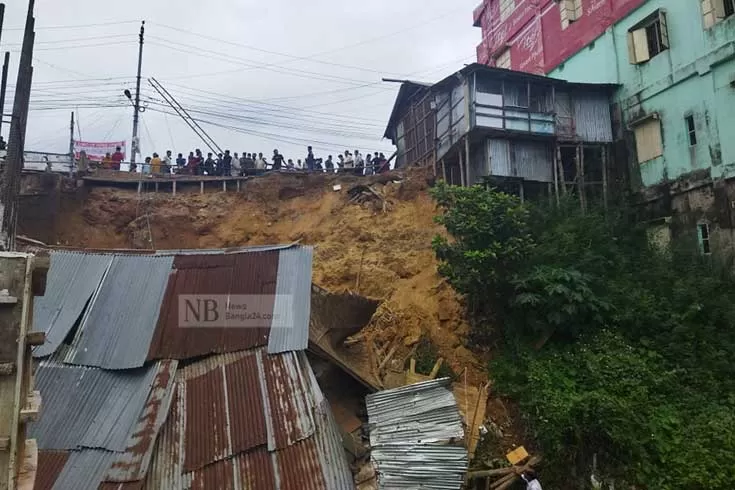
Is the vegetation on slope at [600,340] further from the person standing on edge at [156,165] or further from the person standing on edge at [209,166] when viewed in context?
the person standing on edge at [156,165]

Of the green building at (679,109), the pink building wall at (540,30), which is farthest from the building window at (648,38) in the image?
the pink building wall at (540,30)

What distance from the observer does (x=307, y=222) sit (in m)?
21.2

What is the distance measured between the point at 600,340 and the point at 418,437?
577 cm

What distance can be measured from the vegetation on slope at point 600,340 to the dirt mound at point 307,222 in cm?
375

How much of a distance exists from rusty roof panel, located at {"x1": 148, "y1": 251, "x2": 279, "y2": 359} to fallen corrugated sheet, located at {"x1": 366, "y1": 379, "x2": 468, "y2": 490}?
8.92ft

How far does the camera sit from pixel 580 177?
19703mm

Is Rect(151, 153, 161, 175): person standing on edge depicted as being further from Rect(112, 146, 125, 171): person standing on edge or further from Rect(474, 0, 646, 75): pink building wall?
Rect(474, 0, 646, 75): pink building wall

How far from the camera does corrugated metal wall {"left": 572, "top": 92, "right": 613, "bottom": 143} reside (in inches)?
793

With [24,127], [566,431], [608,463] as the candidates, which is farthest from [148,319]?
[608,463]

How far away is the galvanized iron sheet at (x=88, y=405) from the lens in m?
8.88

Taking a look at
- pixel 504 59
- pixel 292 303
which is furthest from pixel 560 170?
pixel 292 303

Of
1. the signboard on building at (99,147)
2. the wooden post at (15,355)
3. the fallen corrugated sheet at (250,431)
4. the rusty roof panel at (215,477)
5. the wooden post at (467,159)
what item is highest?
the signboard on building at (99,147)

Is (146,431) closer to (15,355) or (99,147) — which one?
(15,355)

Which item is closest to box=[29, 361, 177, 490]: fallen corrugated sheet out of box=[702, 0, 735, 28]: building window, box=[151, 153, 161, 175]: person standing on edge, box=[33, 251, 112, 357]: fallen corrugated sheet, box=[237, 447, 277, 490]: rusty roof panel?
box=[33, 251, 112, 357]: fallen corrugated sheet
